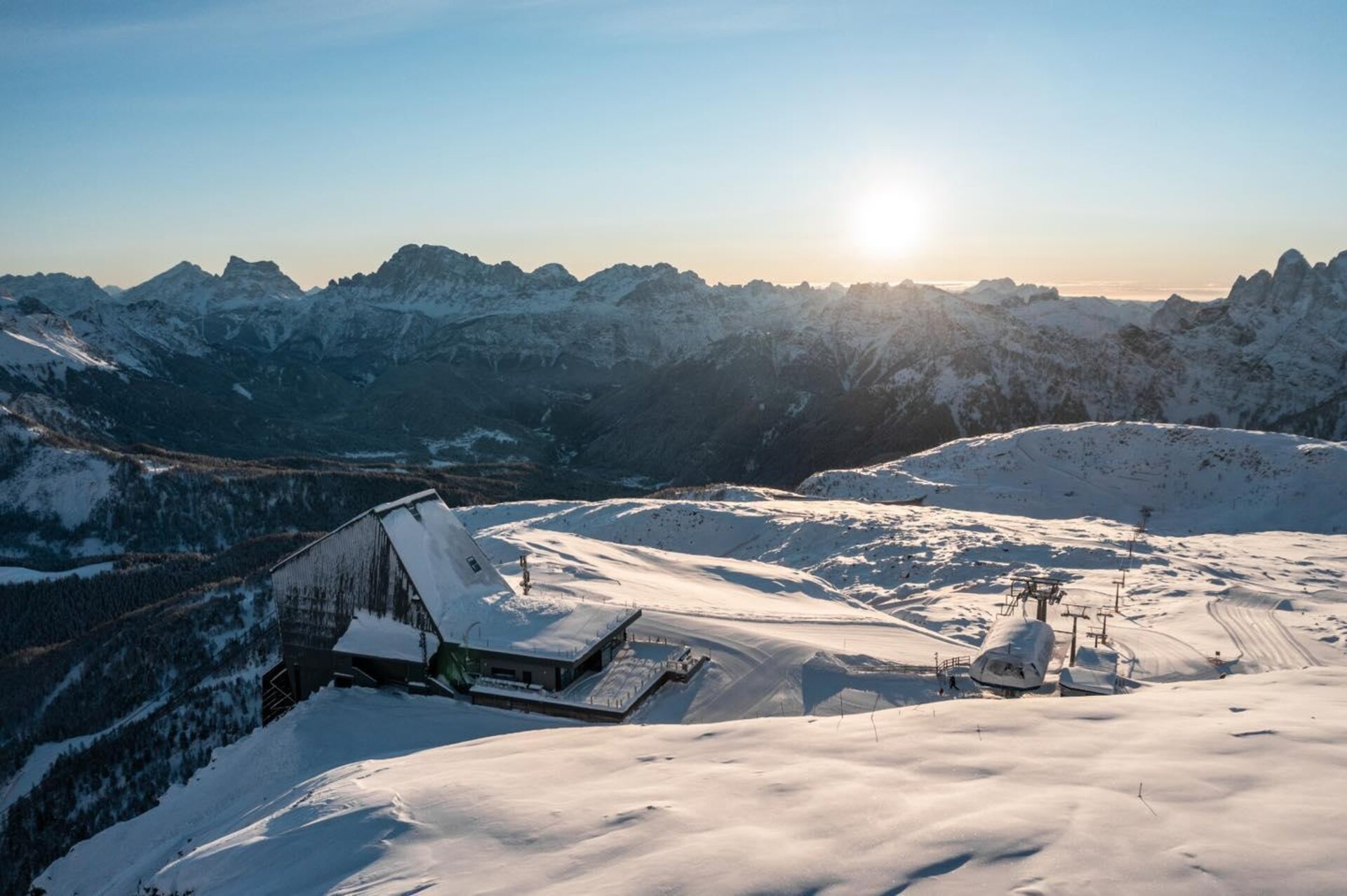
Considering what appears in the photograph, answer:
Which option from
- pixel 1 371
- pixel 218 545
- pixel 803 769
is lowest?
pixel 218 545

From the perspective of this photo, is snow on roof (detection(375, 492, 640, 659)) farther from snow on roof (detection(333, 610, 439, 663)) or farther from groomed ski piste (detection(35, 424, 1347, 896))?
groomed ski piste (detection(35, 424, 1347, 896))

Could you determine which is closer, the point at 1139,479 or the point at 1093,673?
the point at 1093,673

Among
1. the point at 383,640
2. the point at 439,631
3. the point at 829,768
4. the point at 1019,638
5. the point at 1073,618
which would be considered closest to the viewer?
the point at 829,768

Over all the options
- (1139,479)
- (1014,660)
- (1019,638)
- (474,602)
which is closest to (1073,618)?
(1019,638)

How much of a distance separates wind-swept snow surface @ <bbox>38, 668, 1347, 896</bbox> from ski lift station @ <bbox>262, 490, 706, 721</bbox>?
4.58 meters

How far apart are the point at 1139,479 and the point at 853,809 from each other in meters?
71.2

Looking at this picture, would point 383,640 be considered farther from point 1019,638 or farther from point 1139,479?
point 1139,479

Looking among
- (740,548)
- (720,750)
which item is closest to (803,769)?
(720,750)

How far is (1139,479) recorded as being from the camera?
234 feet

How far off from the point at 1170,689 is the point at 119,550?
138814 mm

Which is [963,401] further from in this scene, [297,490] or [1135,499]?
[297,490]

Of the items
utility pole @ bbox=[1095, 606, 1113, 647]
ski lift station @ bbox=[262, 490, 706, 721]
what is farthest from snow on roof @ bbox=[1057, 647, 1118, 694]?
ski lift station @ bbox=[262, 490, 706, 721]

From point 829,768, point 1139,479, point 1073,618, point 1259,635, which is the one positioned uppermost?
point 829,768

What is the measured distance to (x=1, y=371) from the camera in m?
188
